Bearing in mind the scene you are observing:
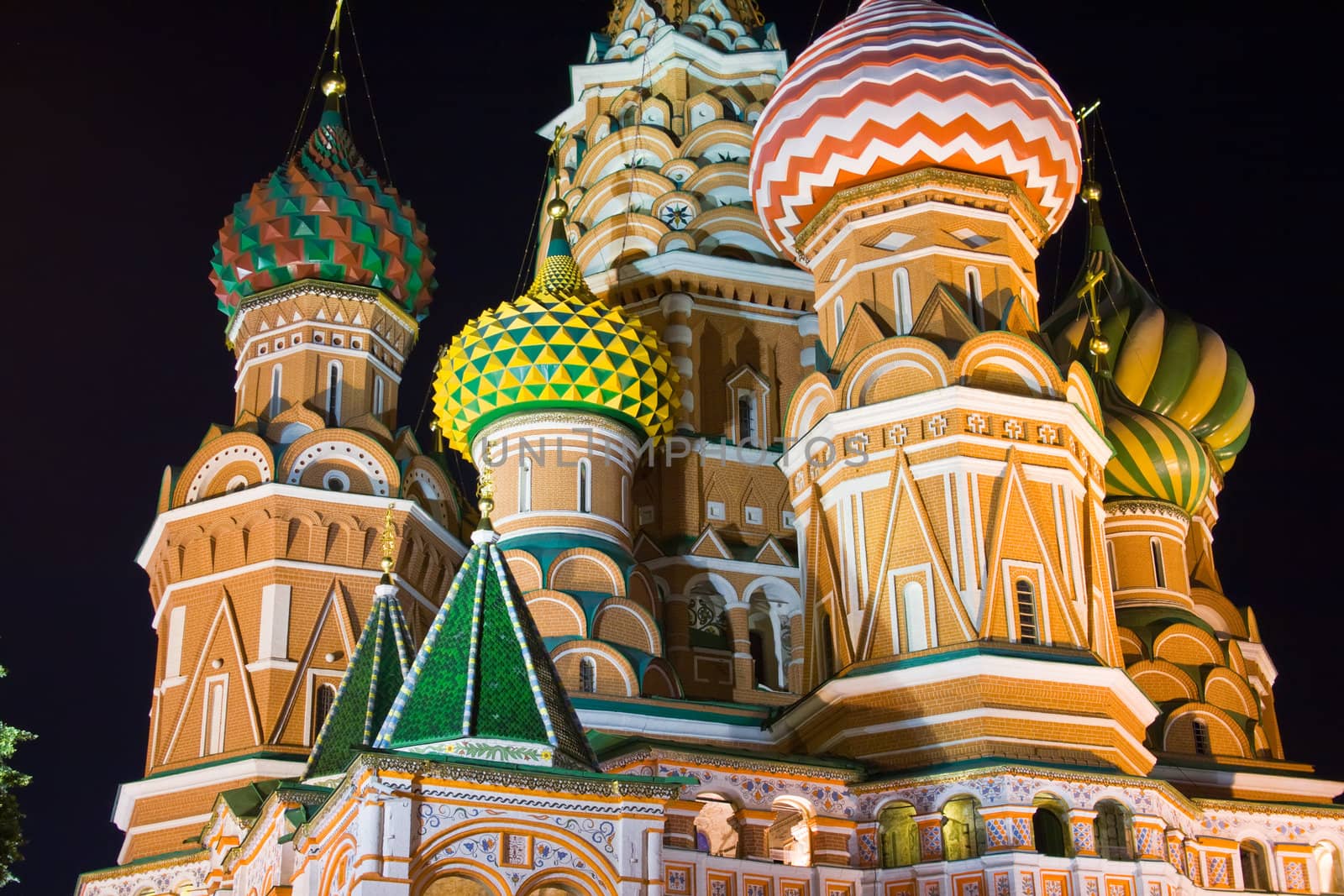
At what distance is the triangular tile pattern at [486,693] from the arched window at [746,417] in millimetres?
9376

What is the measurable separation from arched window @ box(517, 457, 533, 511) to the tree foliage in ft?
19.8

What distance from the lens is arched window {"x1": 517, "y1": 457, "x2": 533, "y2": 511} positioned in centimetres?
1891

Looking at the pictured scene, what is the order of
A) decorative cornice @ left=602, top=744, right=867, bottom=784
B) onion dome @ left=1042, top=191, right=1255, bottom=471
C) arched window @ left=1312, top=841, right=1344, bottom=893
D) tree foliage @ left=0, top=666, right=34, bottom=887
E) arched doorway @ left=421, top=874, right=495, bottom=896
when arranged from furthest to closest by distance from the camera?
onion dome @ left=1042, top=191, right=1255, bottom=471
arched window @ left=1312, top=841, right=1344, bottom=893
decorative cornice @ left=602, top=744, right=867, bottom=784
tree foliage @ left=0, top=666, right=34, bottom=887
arched doorway @ left=421, top=874, right=495, bottom=896

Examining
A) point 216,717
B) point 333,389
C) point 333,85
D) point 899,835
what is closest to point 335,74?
point 333,85

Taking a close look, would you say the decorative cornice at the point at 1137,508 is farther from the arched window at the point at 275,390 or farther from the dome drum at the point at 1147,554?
the arched window at the point at 275,390

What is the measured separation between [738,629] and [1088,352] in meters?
5.10

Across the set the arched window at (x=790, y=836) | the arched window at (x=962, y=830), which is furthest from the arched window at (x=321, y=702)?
the arched window at (x=962, y=830)

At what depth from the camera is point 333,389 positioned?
20.1 m

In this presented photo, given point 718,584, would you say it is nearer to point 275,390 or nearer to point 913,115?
point 275,390

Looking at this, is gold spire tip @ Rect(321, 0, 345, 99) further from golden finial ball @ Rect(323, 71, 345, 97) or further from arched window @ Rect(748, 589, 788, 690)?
arched window @ Rect(748, 589, 788, 690)

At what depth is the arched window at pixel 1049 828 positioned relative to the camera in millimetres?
15070

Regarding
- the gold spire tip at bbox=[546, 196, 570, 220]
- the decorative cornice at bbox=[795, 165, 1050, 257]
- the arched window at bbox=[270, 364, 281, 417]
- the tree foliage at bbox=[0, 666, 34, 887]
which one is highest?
the gold spire tip at bbox=[546, 196, 570, 220]

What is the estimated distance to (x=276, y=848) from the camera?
12.2 m

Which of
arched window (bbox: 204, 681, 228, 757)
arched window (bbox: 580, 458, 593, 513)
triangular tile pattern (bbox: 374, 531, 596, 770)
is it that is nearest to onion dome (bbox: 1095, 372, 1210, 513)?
arched window (bbox: 580, 458, 593, 513)
